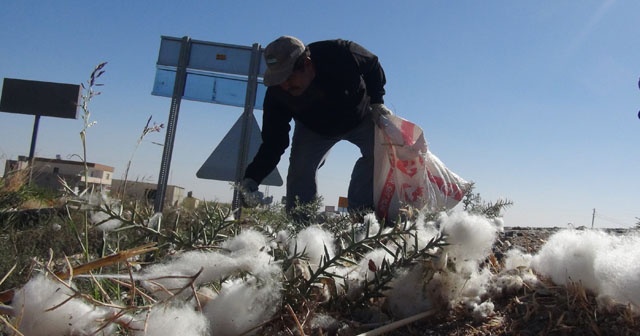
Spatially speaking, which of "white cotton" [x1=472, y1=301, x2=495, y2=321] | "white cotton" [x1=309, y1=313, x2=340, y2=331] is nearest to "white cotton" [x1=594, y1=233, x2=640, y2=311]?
"white cotton" [x1=472, y1=301, x2=495, y2=321]

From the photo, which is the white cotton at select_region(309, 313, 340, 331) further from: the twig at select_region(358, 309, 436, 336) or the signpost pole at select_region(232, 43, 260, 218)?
the signpost pole at select_region(232, 43, 260, 218)

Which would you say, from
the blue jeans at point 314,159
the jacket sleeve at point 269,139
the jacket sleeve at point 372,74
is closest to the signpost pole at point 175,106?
the jacket sleeve at point 269,139

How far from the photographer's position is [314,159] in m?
4.13

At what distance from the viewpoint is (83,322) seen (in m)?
0.75

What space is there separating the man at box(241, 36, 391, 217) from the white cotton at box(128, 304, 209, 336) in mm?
2737

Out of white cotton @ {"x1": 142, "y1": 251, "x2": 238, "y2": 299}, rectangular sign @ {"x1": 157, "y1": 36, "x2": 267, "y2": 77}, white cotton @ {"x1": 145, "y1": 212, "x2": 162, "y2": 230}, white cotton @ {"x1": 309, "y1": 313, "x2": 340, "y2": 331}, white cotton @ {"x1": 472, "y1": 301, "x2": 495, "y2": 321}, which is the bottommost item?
white cotton @ {"x1": 309, "y1": 313, "x2": 340, "y2": 331}

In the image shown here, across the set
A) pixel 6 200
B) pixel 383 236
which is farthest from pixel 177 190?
pixel 383 236

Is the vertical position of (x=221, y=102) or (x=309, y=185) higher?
(x=221, y=102)

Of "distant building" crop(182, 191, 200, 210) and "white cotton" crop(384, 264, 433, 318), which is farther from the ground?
"white cotton" crop(384, 264, 433, 318)

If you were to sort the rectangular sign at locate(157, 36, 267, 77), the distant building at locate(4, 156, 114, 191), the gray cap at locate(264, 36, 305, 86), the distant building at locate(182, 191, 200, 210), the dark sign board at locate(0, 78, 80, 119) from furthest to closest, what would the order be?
1. the dark sign board at locate(0, 78, 80, 119)
2. the rectangular sign at locate(157, 36, 267, 77)
3. the gray cap at locate(264, 36, 305, 86)
4. the distant building at locate(182, 191, 200, 210)
5. the distant building at locate(4, 156, 114, 191)

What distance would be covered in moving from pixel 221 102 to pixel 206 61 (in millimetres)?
571

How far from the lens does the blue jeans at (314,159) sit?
4043 millimetres

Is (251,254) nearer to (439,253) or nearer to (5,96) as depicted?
(439,253)

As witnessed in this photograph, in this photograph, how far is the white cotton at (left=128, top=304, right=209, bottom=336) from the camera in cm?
74
